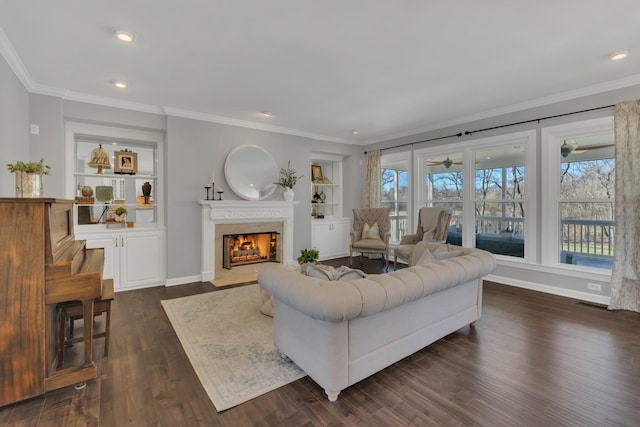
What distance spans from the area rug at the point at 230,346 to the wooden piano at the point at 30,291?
2.99ft

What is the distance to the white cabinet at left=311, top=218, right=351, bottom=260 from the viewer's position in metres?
6.37

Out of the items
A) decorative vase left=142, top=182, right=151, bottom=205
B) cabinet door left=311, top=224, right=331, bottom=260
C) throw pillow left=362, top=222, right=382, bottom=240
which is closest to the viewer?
decorative vase left=142, top=182, right=151, bottom=205

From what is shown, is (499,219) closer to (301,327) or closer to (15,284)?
(301,327)

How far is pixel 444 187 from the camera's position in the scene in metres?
5.48

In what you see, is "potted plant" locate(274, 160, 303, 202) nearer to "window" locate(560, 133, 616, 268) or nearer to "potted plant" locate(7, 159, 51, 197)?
"potted plant" locate(7, 159, 51, 197)

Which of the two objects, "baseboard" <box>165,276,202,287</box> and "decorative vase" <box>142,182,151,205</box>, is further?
"decorative vase" <box>142,182,151,205</box>

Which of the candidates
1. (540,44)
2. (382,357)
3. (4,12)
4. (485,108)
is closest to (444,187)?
(485,108)

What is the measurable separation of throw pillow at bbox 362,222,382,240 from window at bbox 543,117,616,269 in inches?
104

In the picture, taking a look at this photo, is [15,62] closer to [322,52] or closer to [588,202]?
[322,52]

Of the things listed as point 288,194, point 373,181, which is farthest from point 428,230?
point 288,194

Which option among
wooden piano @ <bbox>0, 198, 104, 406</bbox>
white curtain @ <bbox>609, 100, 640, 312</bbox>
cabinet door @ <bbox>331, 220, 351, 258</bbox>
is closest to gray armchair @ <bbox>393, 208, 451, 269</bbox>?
cabinet door @ <bbox>331, 220, 351, 258</bbox>

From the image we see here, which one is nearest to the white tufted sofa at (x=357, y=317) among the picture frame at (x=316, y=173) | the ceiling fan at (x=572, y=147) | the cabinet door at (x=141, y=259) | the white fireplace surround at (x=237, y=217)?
the white fireplace surround at (x=237, y=217)

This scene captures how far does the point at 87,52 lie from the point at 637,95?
5.88 metres

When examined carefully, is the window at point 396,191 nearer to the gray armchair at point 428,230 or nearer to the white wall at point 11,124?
the gray armchair at point 428,230
